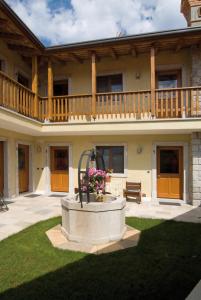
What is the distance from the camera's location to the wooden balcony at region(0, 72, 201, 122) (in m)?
8.65

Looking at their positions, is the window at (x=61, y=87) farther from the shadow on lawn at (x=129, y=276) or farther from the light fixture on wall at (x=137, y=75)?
the shadow on lawn at (x=129, y=276)

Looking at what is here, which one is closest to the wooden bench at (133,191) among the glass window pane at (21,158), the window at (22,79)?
the glass window pane at (21,158)

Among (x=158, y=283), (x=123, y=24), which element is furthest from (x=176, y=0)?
(x=158, y=283)

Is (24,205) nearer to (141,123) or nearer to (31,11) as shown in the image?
(141,123)

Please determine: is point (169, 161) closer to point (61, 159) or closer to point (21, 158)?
point (61, 159)

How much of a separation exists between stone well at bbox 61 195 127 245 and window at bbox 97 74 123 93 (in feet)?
22.9

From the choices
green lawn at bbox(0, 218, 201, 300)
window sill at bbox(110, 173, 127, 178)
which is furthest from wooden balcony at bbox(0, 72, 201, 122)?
green lawn at bbox(0, 218, 201, 300)

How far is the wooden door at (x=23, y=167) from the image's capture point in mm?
11203

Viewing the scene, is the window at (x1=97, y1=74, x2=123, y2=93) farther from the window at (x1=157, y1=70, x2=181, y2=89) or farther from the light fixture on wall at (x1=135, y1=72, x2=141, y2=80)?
the window at (x1=157, y1=70, x2=181, y2=89)

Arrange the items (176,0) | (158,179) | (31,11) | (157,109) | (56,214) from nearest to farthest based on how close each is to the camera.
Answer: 1. (56,214)
2. (157,109)
3. (31,11)
4. (158,179)
5. (176,0)

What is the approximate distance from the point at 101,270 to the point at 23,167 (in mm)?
8362

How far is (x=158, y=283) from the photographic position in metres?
3.62

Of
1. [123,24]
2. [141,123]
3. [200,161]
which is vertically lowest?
[200,161]

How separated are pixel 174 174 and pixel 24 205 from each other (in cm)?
624
